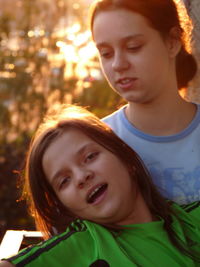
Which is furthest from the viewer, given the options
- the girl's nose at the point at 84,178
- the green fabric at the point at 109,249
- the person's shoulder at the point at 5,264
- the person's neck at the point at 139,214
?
the person's neck at the point at 139,214

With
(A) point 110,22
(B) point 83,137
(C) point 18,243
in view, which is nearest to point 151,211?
(B) point 83,137

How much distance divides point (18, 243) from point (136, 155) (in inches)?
25.1

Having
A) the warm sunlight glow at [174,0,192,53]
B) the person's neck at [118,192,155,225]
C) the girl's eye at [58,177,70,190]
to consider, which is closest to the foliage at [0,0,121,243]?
the warm sunlight glow at [174,0,192,53]

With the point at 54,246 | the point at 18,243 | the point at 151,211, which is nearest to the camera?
the point at 54,246

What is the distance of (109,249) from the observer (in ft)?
6.55

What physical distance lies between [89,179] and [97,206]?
10cm

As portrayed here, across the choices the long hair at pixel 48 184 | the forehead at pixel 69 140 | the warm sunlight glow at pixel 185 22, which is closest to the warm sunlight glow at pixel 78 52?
the warm sunlight glow at pixel 185 22

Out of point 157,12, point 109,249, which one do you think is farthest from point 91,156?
point 157,12

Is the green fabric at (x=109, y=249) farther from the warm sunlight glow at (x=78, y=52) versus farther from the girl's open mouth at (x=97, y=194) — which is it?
the warm sunlight glow at (x=78, y=52)

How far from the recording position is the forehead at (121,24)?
229cm

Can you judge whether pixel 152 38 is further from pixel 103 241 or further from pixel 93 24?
pixel 103 241

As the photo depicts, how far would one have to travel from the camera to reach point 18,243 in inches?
96.5

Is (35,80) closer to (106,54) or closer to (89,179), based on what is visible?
(106,54)

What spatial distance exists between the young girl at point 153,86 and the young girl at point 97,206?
0.15 metres
